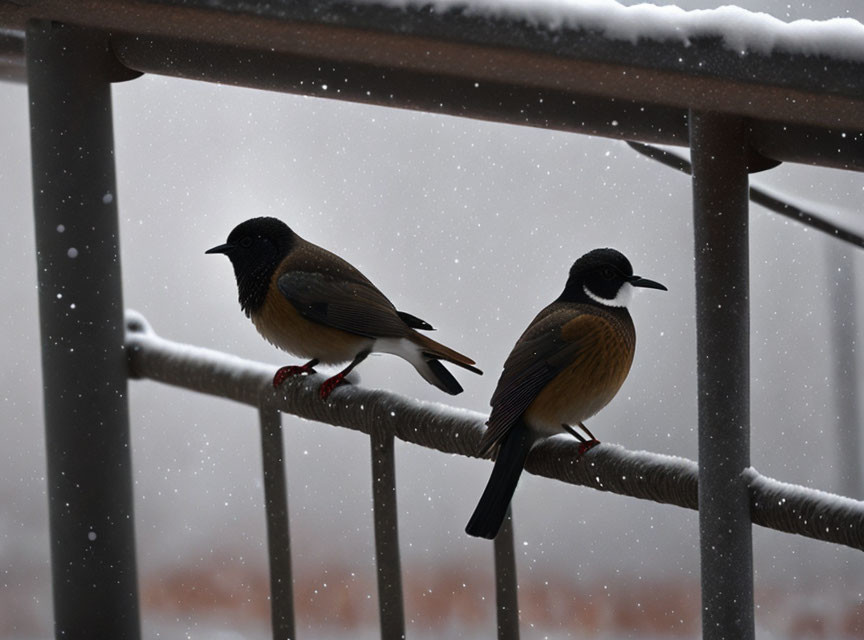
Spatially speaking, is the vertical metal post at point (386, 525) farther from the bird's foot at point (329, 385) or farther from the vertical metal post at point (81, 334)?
the vertical metal post at point (81, 334)

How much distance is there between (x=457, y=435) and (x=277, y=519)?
0.88ft

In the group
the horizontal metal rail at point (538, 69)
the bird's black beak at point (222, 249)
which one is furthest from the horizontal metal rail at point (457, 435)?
the horizontal metal rail at point (538, 69)

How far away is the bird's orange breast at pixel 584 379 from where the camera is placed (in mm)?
973

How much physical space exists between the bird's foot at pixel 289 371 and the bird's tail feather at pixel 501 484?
30cm

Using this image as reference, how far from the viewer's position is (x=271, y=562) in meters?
1.21

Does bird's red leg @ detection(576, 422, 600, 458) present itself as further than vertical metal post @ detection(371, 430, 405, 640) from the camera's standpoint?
No

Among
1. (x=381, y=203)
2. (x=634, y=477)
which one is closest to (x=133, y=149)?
(x=381, y=203)

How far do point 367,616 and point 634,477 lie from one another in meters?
2.31

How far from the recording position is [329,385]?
1.17 metres

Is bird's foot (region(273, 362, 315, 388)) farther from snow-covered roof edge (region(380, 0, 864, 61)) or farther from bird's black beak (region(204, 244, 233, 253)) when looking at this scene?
snow-covered roof edge (region(380, 0, 864, 61))

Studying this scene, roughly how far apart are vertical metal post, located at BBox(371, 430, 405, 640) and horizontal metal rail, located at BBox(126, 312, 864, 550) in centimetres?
2

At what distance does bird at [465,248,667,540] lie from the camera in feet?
3.12

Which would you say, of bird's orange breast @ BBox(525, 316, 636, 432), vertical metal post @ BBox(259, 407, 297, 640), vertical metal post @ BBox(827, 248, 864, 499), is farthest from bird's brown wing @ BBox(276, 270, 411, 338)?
vertical metal post @ BBox(827, 248, 864, 499)

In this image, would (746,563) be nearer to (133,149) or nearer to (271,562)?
(271,562)
